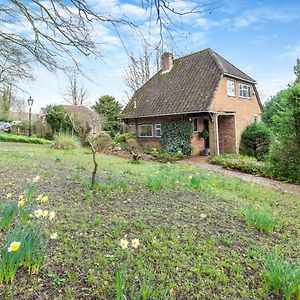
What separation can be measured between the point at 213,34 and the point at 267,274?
4254 mm

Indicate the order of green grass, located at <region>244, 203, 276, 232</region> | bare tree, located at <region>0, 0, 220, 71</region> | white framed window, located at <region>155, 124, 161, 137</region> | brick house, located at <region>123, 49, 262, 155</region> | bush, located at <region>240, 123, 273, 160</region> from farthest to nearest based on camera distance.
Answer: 1. white framed window, located at <region>155, 124, 161, 137</region>
2. bush, located at <region>240, 123, 273, 160</region>
3. brick house, located at <region>123, 49, 262, 155</region>
4. green grass, located at <region>244, 203, 276, 232</region>
5. bare tree, located at <region>0, 0, 220, 71</region>

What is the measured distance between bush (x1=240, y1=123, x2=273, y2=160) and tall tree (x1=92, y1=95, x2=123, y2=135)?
594 inches

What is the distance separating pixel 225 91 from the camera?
19375 mm

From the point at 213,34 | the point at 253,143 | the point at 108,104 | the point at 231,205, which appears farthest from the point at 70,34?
the point at 108,104

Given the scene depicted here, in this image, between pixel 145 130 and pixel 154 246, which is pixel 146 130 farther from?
pixel 154 246

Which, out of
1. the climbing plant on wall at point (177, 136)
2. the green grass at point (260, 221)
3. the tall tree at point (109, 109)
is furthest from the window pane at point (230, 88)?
the green grass at point (260, 221)

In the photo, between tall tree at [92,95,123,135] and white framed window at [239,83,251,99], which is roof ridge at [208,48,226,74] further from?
tall tree at [92,95,123,135]

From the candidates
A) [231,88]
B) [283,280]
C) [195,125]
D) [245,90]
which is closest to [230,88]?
[231,88]

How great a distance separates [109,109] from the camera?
115 ft

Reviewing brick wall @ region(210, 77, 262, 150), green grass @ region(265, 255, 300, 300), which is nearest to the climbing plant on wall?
brick wall @ region(210, 77, 262, 150)

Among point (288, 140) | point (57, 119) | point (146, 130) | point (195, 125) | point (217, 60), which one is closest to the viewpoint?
point (288, 140)

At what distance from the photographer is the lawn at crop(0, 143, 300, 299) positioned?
265 cm

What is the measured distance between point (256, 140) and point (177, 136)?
582cm

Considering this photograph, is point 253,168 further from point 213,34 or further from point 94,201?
point 94,201
